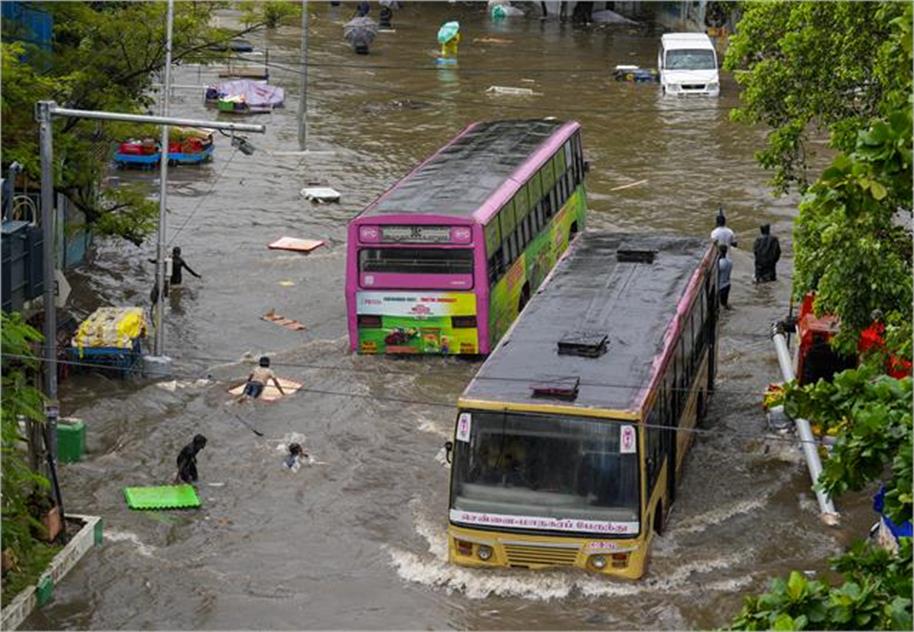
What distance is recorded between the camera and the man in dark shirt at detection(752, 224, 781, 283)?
30.0 meters

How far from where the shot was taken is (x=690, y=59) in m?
49.3

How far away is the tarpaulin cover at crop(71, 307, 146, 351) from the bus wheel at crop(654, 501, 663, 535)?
9305 millimetres

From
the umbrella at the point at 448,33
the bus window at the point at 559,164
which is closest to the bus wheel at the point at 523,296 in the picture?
the bus window at the point at 559,164

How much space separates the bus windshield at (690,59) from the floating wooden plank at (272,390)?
26576 mm

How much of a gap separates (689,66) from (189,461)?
31.0m

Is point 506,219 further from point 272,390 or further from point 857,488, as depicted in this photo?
point 857,488

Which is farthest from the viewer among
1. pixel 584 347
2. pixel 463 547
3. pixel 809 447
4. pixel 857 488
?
pixel 809 447

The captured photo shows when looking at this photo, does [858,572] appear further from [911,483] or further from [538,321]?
[538,321]

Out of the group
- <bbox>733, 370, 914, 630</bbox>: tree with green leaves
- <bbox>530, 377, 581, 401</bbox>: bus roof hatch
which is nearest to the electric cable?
<bbox>530, 377, 581, 401</bbox>: bus roof hatch

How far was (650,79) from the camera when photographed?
50.8 meters

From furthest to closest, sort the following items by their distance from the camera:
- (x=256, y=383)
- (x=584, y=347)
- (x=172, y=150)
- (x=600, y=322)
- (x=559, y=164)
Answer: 1. (x=172, y=150)
2. (x=559, y=164)
3. (x=256, y=383)
4. (x=600, y=322)
5. (x=584, y=347)

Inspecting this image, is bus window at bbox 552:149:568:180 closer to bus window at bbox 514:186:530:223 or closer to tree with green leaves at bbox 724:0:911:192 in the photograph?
bus window at bbox 514:186:530:223

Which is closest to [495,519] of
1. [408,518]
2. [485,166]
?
[408,518]

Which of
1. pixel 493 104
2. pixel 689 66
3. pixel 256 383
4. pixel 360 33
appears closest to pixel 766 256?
pixel 256 383
